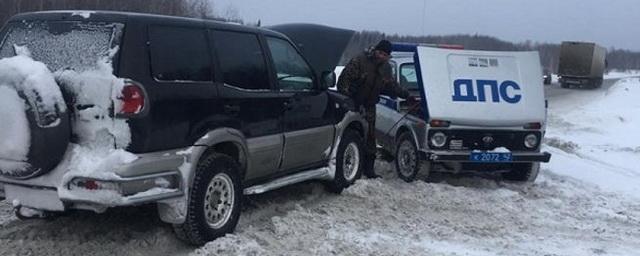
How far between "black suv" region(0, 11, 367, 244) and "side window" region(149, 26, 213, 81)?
1 centimetres

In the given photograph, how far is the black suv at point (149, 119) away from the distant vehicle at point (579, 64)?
2058 inches

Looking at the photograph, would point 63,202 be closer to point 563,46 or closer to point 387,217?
point 387,217

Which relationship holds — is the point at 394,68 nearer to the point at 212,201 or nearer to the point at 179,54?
the point at 212,201

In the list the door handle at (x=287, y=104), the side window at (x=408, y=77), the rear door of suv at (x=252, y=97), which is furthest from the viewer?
the side window at (x=408, y=77)

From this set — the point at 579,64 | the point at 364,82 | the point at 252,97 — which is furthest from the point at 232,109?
the point at 579,64

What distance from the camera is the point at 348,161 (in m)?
8.29

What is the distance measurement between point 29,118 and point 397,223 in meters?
3.71

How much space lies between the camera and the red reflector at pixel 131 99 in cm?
472

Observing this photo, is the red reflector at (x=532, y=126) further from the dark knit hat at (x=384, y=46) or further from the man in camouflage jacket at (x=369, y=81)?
the dark knit hat at (x=384, y=46)

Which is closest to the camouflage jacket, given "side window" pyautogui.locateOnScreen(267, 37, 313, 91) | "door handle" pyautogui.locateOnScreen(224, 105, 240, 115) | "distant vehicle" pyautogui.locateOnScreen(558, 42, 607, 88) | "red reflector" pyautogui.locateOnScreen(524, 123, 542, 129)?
"side window" pyautogui.locateOnScreen(267, 37, 313, 91)

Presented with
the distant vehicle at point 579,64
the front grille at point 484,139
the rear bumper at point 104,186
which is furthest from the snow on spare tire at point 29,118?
the distant vehicle at point 579,64

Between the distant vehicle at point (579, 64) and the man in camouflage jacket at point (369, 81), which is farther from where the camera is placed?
the distant vehicle at point (579, 64)

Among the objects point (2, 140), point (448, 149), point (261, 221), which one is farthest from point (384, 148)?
point (2, 140)

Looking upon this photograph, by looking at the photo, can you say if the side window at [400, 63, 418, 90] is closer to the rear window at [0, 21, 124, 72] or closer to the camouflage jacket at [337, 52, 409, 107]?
the camouflage jacket at [337, 52, 409, 107]
